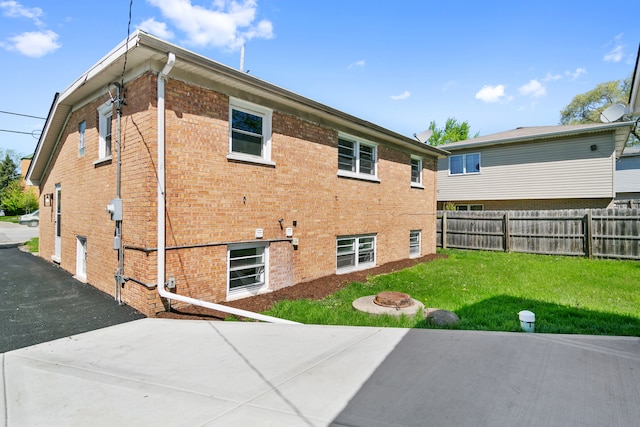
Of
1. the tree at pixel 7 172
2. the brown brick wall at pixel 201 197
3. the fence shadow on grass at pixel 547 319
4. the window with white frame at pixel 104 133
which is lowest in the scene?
the fence shadow on grass at pixel 547 319

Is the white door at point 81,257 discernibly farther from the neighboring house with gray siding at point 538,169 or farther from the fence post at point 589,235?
the neighboring house with gray siding at point 538,169

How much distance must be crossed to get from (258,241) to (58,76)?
7551mm

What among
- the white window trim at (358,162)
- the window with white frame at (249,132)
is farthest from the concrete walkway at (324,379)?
the white window trim at (358,162)

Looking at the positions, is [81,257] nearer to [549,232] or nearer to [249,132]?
[249,132]

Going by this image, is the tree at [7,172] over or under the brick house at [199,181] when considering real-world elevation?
over

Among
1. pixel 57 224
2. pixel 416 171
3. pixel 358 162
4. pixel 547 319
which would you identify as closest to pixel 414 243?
pixel 416 171

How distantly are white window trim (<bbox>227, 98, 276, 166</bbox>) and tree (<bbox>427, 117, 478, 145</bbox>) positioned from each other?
→ 37.8 meters

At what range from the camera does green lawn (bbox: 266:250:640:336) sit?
5152 mm

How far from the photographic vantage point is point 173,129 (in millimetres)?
5746

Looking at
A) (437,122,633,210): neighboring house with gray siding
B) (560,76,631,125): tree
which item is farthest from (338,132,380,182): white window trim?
(560,76,631,125): tree

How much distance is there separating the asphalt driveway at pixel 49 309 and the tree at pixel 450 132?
4061 cm

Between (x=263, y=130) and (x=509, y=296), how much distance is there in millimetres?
6255

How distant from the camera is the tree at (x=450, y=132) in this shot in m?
41.6

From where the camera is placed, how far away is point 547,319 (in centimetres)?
536
